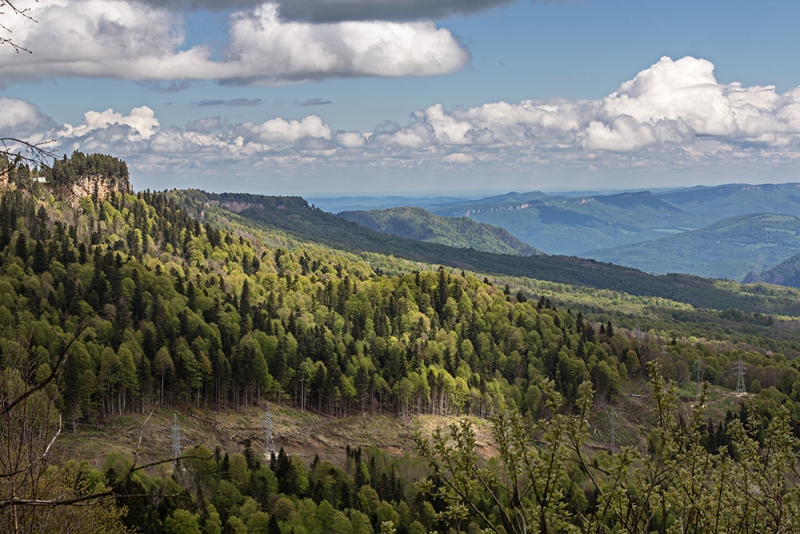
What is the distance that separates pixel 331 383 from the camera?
123062 millimetres

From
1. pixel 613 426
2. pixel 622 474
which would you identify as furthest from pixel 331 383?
pixel 622 474

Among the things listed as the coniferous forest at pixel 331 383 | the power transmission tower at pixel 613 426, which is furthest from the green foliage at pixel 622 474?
the power transmission tower at pixel 613 426

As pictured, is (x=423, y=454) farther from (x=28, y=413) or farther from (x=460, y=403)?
(x=460, y=403)

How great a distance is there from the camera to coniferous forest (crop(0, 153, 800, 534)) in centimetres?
1803

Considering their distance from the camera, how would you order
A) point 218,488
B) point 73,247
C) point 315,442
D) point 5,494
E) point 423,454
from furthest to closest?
1. point 73,247
2. point 315,442
3. point 218,488
4. point 5,494
5. point 423,454

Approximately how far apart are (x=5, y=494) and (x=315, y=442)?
91.8 meters

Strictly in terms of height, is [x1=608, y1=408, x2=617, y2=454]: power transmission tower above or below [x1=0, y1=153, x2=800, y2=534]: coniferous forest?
below

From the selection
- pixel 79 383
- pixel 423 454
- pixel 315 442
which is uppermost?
pixel 423 454

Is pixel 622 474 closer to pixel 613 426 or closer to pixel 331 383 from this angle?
pixel 613 426

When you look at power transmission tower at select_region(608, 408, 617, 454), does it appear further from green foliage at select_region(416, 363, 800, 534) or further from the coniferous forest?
green foliage at select_region(416, 363, 800, 534)

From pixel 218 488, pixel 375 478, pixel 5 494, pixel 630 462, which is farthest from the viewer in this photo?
pixel 375 478

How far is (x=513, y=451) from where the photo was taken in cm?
1510

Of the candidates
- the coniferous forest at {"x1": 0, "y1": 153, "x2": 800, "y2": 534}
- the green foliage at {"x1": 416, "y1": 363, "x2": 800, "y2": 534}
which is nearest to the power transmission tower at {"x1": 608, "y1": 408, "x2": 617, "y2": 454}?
the coniferous forest at {"x1": 0, "y1": 153, "x2": 800, "y2": 534}

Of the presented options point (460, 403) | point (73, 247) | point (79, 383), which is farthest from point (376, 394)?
point (73, 247)
